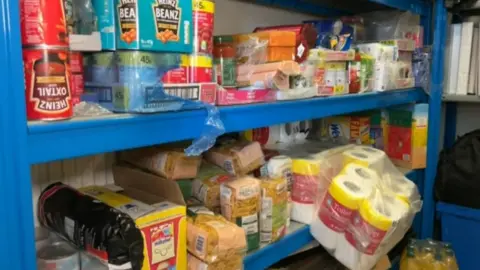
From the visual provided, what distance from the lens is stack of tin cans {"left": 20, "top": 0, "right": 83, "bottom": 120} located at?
2.21 feet

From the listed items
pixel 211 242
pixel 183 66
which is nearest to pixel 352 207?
pixel 211 242

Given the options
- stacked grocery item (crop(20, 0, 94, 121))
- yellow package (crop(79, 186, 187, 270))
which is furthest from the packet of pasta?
stacked grocery item (crop(20, 0, 94, 121))

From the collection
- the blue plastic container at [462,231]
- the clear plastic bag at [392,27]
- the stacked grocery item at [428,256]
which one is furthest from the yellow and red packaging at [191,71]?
the blue plastic container at [462,231]

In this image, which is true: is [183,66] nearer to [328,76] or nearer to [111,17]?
[111,17]

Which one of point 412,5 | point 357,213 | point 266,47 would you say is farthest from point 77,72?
→ point 412,5

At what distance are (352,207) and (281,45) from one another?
492 millimetres

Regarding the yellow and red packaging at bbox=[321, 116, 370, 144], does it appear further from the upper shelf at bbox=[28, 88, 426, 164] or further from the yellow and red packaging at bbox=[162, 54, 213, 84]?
the yellow and red packaging at bbox=[162, 54, 213, 84]

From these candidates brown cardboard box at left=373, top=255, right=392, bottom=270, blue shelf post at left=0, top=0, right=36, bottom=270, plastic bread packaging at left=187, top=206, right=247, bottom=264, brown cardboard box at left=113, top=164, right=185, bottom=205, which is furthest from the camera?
brown cardboard box at left=373, top=255, right=392, bottom=270

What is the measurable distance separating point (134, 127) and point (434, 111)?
1573mm

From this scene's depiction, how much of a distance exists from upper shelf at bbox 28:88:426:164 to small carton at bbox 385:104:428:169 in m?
0.76

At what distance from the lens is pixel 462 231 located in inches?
77.6

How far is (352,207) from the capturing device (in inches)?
50.2

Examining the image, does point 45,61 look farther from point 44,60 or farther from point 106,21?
point 106,21

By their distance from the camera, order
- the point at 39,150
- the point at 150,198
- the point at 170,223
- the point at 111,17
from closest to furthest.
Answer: the point at 39,150 → the point at 111,17 → the point at 170,223 → the point at 150,198
